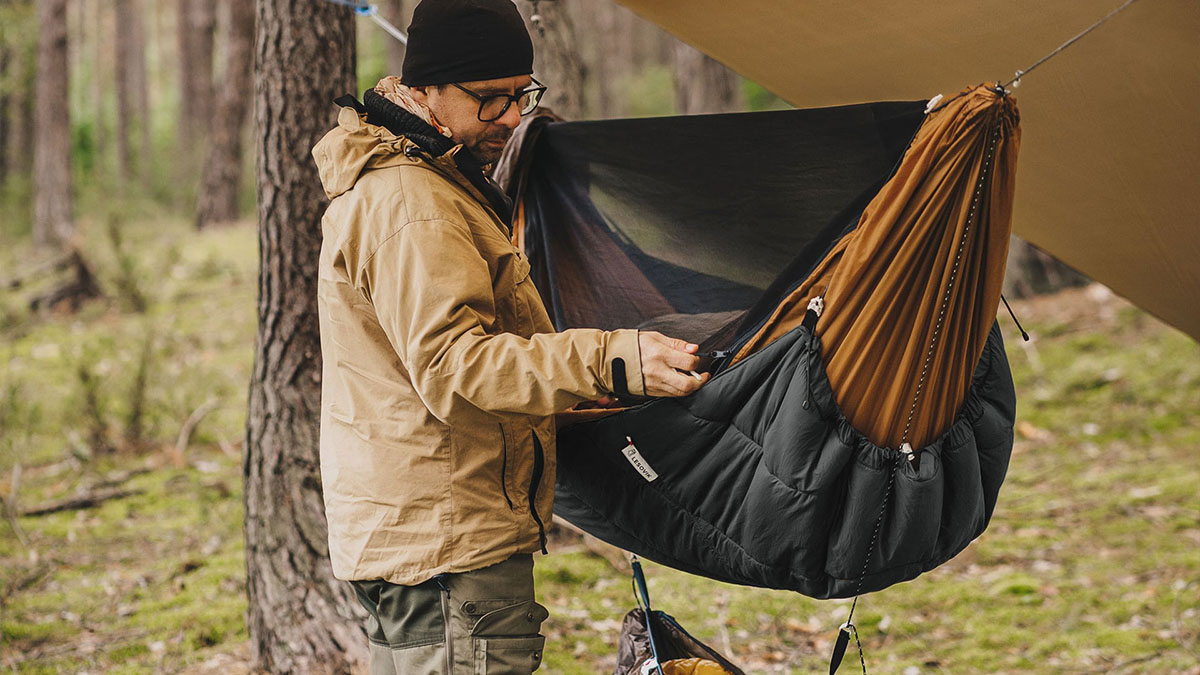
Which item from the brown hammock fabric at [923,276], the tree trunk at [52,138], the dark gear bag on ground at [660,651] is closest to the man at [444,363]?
the brown hammock fabric at [923,276]

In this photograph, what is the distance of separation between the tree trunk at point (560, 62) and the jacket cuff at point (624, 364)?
242 centimetres

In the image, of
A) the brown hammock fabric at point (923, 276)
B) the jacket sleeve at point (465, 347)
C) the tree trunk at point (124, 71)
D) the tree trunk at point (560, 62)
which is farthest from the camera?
the tree trunk at point (124, 71)

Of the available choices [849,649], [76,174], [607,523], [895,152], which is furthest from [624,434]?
[76,174]

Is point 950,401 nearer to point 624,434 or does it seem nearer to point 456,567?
point 624,434

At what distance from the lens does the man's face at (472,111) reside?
1.84 m

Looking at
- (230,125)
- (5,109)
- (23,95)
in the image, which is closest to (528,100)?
(230,125)

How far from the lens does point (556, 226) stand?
2814 millimetres

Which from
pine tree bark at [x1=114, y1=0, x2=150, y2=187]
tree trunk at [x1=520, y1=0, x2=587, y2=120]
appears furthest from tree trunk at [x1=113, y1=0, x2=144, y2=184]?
tree trunk at [x1=520, y1=0, x2=587, y2=120]

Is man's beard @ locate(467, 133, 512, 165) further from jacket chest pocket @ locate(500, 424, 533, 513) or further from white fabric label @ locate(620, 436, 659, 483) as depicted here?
white fabric label @ locate(620, 436, 659, 483)

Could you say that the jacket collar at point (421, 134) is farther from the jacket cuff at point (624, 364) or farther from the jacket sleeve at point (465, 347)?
the jacket cuff at point (624, 364)

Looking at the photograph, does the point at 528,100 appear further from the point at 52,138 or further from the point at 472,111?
the point at 52,138

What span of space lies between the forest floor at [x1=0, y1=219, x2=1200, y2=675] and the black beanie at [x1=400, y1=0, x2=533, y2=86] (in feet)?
7.33

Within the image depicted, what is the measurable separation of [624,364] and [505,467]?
0.34m

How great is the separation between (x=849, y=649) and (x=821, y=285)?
2044 mm
